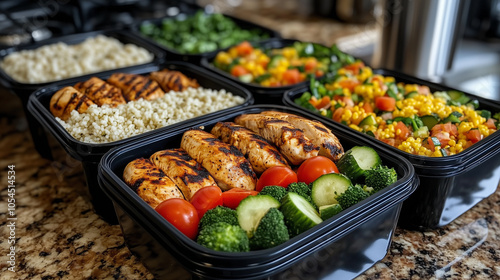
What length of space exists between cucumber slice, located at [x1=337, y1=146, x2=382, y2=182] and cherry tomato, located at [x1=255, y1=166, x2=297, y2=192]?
215 mm

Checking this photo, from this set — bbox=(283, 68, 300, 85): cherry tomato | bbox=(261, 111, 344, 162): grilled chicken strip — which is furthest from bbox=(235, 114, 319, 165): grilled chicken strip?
bbox=(283, 68, 300, 85): cherry tomato

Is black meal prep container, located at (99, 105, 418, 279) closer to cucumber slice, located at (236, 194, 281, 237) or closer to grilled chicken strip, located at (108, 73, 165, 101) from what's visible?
cucumber slice, located at (236, 194, 281, 237)

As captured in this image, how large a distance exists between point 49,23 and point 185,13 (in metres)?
1.23

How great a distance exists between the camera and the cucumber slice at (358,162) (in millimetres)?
1788

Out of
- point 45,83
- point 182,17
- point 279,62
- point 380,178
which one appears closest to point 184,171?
point 380,178

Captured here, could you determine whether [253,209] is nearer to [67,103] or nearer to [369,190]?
[369,190]

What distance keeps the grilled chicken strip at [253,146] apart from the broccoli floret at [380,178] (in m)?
0.39

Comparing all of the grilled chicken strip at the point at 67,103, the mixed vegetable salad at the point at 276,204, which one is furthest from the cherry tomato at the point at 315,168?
the grilled chicken strip at the point at 67,103

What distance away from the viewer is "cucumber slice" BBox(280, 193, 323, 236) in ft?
4.76

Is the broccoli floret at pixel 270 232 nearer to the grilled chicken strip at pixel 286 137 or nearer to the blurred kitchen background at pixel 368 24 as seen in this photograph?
the grilled chicken strip at pixel 286 137

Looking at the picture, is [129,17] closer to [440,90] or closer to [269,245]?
[440,90]

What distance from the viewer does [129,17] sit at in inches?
176

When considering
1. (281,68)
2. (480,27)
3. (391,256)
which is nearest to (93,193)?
(391,256)

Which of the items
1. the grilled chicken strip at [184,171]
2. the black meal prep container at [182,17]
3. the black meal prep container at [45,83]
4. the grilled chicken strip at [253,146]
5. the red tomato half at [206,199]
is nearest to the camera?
the red tomato half at [206,199]
